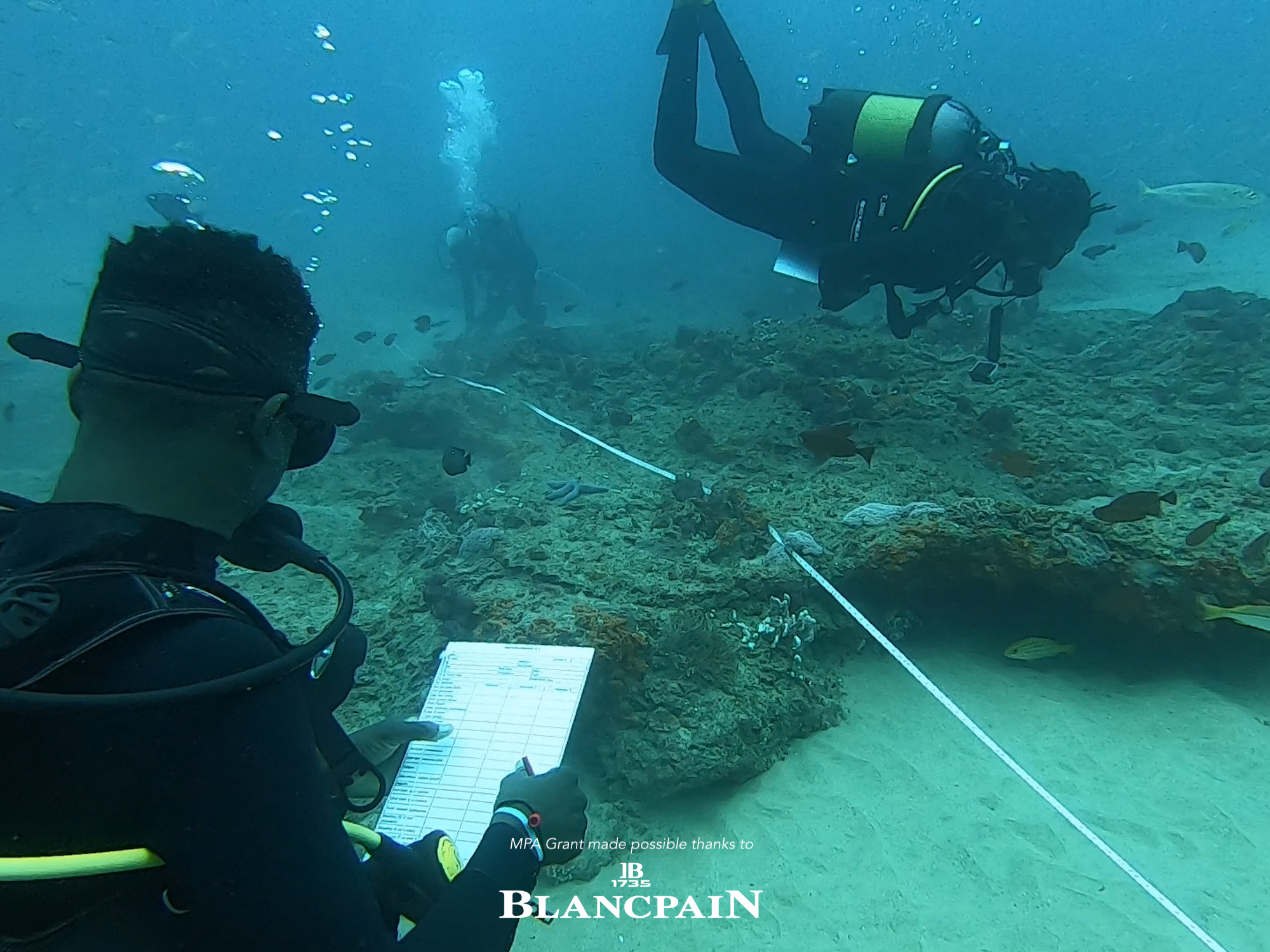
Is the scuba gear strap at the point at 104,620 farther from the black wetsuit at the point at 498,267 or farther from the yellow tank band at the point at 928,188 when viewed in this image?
the black wetsuit at the point at 498,267

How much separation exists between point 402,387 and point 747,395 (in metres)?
7.01

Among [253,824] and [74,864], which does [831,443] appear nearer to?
[253,824]

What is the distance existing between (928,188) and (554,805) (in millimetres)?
5300

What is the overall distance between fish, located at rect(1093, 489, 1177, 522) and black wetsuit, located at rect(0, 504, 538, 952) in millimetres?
5288

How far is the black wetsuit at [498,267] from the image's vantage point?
19.3 m

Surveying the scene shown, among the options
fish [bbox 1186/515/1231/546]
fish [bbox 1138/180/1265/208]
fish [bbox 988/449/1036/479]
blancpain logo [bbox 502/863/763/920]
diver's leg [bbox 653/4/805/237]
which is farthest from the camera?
fish [bbox 1138/180/1265/208]

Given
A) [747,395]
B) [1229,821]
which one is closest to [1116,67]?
[747,395]

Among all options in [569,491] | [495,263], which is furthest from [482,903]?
[495,263]

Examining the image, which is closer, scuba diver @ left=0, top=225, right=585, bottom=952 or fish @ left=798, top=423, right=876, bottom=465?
scuba diver @ left=0, top=225, right=585, bottom=952

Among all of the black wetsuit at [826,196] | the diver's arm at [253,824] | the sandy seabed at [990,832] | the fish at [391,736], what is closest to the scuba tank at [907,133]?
the black wetsuit at [826,196]

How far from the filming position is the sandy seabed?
3.22 m

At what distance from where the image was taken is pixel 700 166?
749 cm

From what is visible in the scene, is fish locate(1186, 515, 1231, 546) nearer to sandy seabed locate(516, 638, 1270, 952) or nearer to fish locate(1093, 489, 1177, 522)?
fish locate(1093, 489, 1177, 522)

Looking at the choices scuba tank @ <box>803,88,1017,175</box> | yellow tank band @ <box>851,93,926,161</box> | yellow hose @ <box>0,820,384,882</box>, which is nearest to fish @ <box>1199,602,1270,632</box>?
scuba tank @ <box>803,88,1017,175</box>
